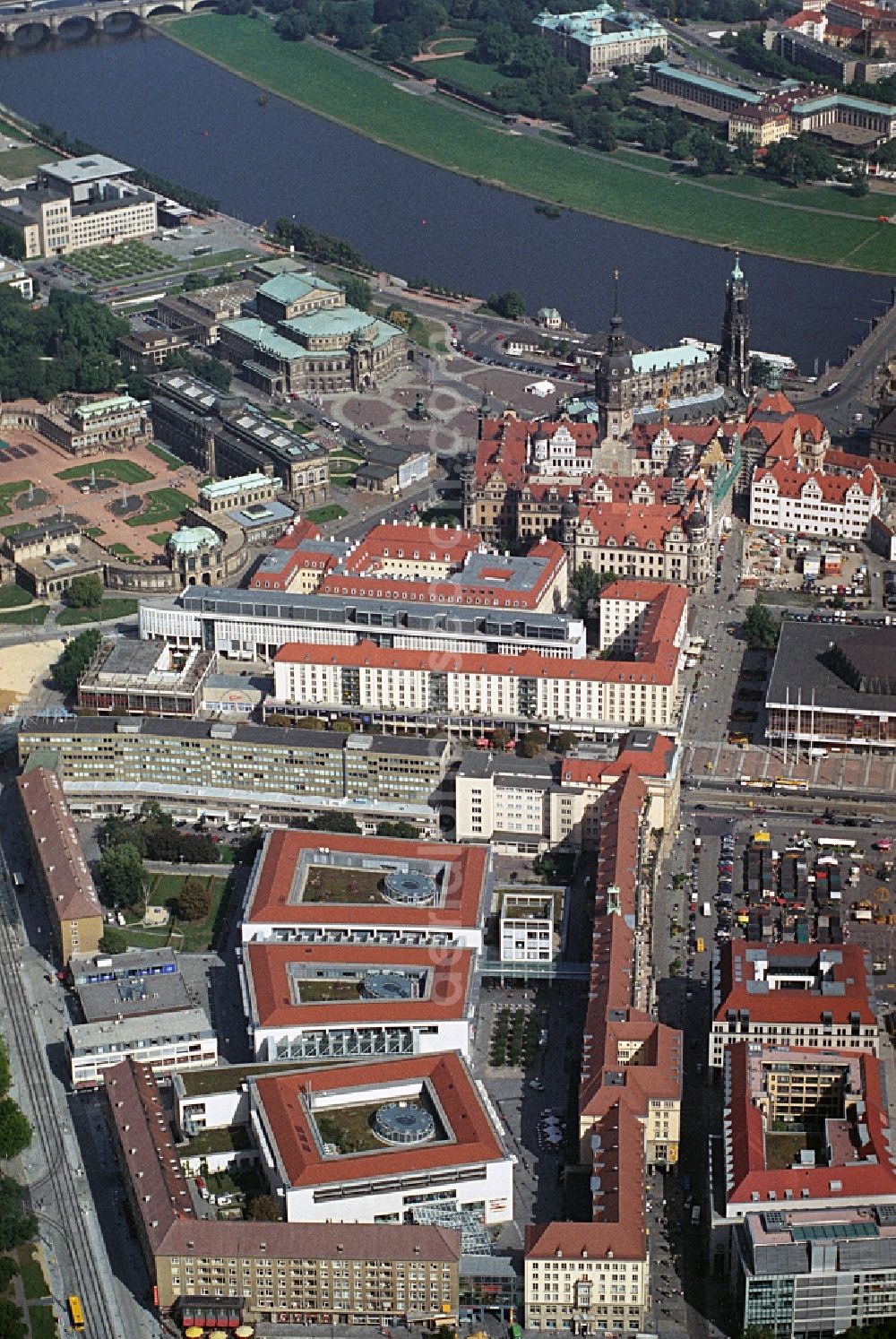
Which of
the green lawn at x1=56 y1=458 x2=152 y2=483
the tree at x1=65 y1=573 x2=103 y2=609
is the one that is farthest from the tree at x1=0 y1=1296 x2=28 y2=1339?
the green lawn at x1=56 y1=458 x2=152 y2=483

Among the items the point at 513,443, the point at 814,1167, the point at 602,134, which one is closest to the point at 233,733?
the point at 513,443

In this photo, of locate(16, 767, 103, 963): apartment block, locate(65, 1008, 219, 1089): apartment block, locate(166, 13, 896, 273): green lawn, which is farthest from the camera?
locate(166, 13, 896, 273): green lawn

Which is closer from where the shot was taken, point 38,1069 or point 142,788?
point 38,1069

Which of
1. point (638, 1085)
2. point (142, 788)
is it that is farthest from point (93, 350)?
point (638, 1085)

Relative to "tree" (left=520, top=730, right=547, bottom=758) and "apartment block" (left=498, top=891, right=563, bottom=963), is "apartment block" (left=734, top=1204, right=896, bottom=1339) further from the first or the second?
"tree" (left=520, top=730, right=547, bottom=758)

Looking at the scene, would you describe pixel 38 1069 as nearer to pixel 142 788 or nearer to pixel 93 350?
pixel 142 788

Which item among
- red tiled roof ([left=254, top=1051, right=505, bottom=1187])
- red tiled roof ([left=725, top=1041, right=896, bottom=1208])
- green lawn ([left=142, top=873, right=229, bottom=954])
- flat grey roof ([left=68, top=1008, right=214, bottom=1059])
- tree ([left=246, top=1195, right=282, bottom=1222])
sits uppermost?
red tiled roof ([left=725, top=1041, right=896, bottom=1208])

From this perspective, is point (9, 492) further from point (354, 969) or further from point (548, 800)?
point (354, 969)

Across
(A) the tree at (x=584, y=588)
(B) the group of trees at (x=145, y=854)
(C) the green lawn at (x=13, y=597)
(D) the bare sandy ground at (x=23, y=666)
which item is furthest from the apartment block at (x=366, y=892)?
(C) the green lawn at (x=13, y=597)
